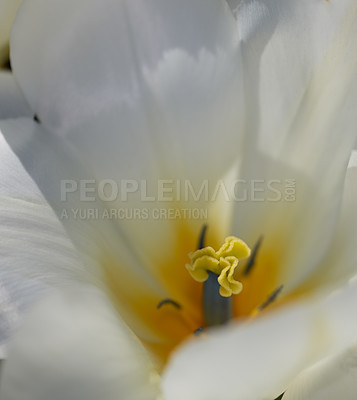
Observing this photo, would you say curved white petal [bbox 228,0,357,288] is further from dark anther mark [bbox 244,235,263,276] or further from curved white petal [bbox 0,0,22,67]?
curved white petal [bbox 0,0,22,67]

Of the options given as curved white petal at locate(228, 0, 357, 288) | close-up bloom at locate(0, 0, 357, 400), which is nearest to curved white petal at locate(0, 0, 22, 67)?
close-up bloom at locate(0, 0, 357, 400)

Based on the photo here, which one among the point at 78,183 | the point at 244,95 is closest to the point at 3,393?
the point at 78,183

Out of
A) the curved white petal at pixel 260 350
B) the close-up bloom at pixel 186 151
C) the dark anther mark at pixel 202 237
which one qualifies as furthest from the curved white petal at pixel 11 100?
the curved white petal at pixel 260 350

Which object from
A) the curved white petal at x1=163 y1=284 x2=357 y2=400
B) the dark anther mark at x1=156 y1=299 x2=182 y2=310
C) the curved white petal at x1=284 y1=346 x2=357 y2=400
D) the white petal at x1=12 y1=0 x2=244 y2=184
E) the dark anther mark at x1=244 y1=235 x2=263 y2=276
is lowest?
the curved white petal at x1=284 y1=346 x2=357 y2=400

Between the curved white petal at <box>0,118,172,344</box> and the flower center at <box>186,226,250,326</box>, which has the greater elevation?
the curved white petal at <box>0,118,172,344</box>

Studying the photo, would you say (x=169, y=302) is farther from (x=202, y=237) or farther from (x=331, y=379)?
(x=331, y=379)

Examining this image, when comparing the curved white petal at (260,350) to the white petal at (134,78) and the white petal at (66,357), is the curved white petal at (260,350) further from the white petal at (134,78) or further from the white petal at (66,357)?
the white petal at (134,78)
